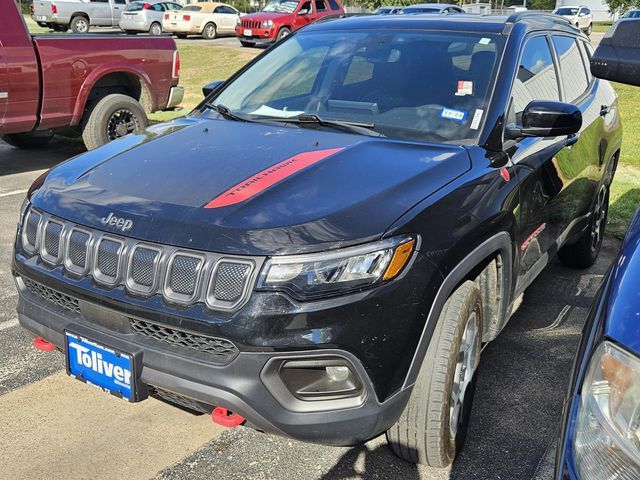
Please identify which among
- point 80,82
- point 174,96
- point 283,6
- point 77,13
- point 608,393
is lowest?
point 77,13

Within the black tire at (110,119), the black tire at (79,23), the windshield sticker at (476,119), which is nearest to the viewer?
the windshield sticker at (476,119)

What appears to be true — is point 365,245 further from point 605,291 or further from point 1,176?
point 1,176

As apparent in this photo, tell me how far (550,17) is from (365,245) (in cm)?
286

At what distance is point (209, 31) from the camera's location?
1152 inches

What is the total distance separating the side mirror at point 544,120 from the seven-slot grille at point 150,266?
164cm

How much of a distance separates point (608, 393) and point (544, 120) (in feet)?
6.52

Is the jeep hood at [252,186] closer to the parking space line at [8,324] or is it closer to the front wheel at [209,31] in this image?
the parking space line at [8,324]

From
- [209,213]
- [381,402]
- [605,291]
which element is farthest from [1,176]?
[605,291]

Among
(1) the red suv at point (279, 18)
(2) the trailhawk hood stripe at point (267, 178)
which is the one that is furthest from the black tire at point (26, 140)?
(1) the red suv at point (279, 18)

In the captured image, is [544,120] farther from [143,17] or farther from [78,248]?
[143,17]

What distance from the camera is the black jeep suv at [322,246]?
233 cm

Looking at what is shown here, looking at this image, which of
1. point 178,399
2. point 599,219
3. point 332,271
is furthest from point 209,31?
point 332,271

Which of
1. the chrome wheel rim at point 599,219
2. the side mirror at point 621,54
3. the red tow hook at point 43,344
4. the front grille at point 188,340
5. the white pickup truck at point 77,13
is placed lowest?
the white pickup truck at point 77,13

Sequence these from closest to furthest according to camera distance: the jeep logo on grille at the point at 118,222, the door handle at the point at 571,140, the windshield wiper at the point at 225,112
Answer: the jeep logo on grille at the point at 118,222
the windshield wiper at the point at 225,112
the door handle at the point at 571,140
